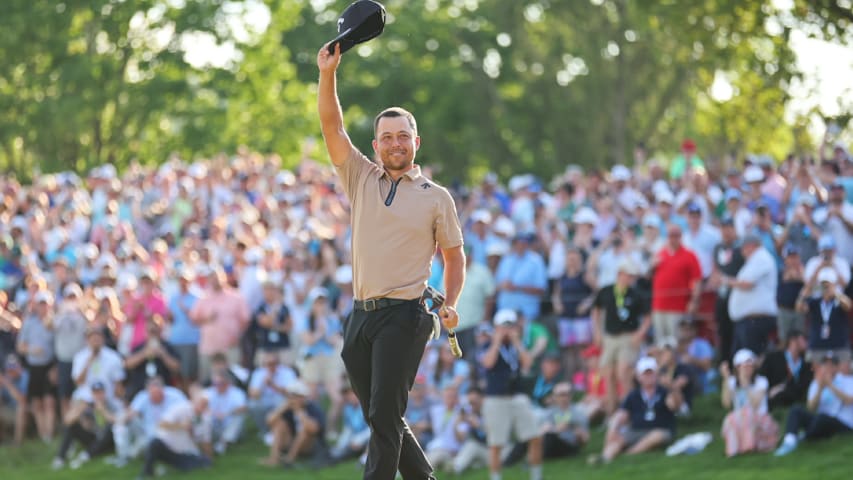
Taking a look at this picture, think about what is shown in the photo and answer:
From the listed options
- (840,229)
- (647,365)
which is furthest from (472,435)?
(840,229)

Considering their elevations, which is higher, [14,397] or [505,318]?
[505,318]

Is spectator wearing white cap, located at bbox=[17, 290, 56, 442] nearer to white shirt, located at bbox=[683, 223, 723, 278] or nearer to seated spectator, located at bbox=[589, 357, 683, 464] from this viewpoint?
seated spectator, located at bbox=[589, 357, 683, 464]

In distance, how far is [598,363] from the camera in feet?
55.0

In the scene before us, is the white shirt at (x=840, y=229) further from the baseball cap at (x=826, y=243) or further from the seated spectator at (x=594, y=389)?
the seated spectator at (x=594, y=389)

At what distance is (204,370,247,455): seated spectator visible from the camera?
18.3 meters

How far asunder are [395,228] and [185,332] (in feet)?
36.5

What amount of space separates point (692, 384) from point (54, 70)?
2701 centimetres

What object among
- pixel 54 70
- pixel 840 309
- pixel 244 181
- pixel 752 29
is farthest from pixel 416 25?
pixel 840 309

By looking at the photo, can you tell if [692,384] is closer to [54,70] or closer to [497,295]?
[497,295]

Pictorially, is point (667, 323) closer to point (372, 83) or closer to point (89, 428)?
point (89, 428)

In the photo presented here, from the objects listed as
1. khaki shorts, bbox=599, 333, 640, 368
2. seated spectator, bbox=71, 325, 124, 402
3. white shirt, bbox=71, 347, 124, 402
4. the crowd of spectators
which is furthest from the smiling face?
white shirt, bbox=71, 347, 124, 402

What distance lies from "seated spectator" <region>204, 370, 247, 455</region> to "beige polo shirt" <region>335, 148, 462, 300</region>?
10207mm

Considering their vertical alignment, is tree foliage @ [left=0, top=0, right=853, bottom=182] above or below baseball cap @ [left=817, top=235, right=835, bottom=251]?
above

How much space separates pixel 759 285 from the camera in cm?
1533
